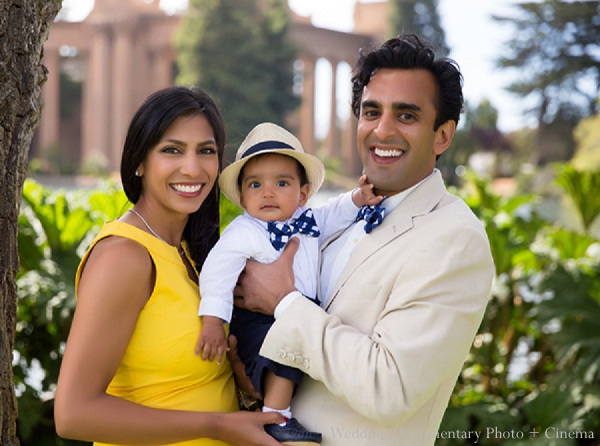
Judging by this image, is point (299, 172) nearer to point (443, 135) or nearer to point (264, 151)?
point (264, 151)

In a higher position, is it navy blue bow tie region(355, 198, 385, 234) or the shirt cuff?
navy blue bow tie region(355, 198, 385, 234)

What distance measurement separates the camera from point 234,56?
30.5m

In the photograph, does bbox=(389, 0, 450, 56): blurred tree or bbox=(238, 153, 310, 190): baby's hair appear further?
bbox=(389, 0, 450, 56): blurred tree

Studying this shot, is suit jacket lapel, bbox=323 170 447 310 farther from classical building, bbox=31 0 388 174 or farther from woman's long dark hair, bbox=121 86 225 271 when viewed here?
classical building, bbox=31 0 388 174

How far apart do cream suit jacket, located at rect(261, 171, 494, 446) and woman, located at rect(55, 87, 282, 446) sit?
224 millimetres

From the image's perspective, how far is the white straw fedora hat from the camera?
7.61 ft

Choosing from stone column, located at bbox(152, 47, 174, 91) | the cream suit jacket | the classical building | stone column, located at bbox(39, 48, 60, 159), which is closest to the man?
the cream suit jacket

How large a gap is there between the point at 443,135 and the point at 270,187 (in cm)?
62

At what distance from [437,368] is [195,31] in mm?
30584

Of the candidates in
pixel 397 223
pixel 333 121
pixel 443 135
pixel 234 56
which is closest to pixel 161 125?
pixel 397 223

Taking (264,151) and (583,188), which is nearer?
(264,151)

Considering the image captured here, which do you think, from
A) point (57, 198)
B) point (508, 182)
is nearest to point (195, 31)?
point (508, 182)

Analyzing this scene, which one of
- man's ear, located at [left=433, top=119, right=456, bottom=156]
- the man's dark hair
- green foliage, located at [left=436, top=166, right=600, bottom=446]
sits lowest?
green foliage, located at [left=436, top=166, right=600, bottom=446]

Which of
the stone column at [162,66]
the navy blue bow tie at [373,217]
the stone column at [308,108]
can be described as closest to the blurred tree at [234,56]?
the stone column at [162,66]
